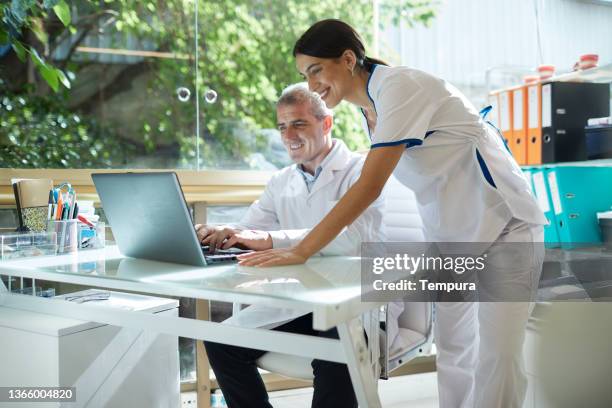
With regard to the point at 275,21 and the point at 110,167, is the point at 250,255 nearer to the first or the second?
the point at 110,167

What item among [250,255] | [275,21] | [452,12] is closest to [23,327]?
[250,255]

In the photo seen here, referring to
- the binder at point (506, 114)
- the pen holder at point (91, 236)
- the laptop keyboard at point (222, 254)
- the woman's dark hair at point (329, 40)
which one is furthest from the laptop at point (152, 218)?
the binder at point (506, 114)

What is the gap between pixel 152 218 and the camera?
1369 millimetres

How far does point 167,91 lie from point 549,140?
1.52 metres

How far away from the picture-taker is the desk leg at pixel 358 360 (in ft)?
3.45

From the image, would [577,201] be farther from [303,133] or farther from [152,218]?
[152,218]

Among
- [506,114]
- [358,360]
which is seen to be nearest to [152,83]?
[506,114]

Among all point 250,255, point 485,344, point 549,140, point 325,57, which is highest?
point 325,57

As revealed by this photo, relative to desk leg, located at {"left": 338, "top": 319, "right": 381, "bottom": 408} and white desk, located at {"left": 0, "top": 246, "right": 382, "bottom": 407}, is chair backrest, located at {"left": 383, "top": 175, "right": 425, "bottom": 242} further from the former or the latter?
desk leg, located at {"left": 338, "top": 319, "right": 381, "bottom": 408}

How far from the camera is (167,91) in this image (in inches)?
102

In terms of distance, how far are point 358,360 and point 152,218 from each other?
57cm

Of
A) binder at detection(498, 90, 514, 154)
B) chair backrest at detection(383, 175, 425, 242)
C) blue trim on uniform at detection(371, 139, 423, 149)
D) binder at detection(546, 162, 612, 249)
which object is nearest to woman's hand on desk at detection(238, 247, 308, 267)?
blue trim on uniform at detection(371, 139, 423, 149)

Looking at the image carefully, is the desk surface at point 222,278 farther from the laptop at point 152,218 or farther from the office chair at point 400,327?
the office chair at point 400,327
